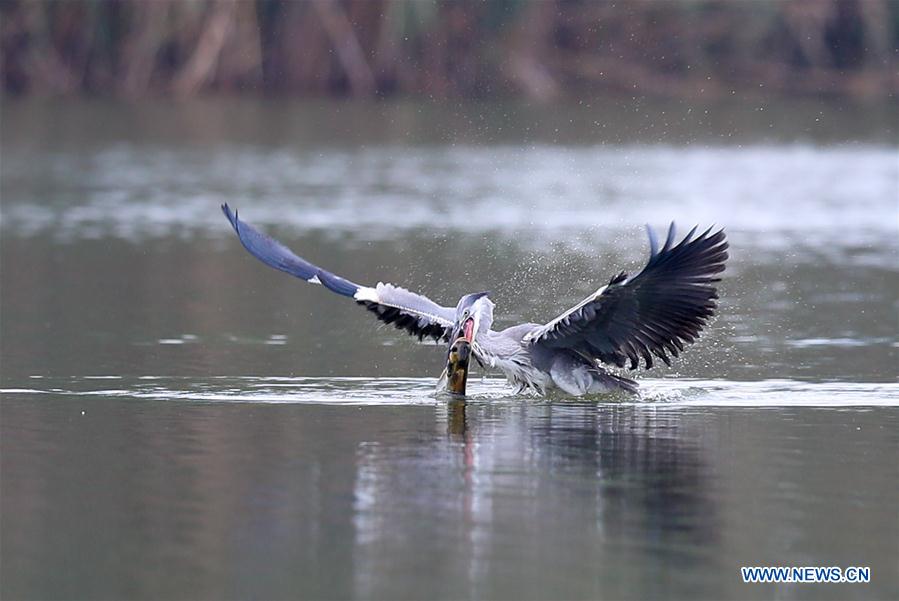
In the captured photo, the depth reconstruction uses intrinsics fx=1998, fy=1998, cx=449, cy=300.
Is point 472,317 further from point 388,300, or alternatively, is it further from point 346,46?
point 346,46

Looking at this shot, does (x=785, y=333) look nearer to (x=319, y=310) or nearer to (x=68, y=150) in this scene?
(x=319, y=310)

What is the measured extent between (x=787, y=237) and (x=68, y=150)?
584 inches

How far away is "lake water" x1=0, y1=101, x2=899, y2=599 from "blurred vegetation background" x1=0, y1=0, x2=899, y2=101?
1620 cm

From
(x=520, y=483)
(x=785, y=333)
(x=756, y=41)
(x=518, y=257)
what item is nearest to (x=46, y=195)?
(x=518, y=257)

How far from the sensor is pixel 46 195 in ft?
84.4

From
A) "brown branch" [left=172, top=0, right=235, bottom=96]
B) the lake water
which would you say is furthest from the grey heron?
"brown branch" [left=172, top=0, right=235, bottom=96]

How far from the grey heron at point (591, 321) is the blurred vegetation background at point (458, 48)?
3010 cm

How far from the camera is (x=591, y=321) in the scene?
448 inches

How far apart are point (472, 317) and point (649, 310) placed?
1.12 meters

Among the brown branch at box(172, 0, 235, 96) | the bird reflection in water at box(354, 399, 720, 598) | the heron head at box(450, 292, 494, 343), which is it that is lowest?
the bird reflection in water at box(354, 399, 720, 598)

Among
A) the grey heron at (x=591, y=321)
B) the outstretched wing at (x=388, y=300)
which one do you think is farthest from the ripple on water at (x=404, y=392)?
the outstretched wing at (x=388, y=300)

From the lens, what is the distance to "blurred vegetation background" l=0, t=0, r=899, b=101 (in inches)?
1667

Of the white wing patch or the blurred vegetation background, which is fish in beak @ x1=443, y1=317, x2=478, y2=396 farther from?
the blurred vegetation background

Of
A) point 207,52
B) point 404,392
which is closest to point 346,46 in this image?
point 207,52
